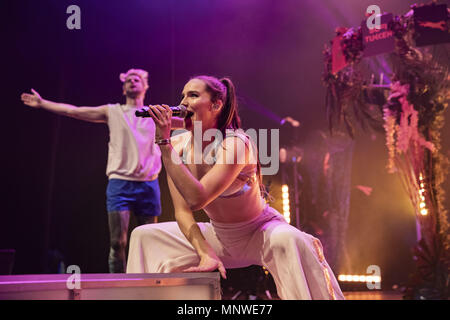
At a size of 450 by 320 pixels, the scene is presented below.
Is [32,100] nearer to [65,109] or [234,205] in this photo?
[65,109]

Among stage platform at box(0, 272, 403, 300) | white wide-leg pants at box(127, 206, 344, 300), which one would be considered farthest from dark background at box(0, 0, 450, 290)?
stage platform at box(0, 272, 403, 300)

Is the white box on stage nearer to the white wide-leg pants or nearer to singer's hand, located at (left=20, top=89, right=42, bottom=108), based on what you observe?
the white wide-leg pants

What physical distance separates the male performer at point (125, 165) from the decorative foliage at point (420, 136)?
88.8 inches

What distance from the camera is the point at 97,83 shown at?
4.88m

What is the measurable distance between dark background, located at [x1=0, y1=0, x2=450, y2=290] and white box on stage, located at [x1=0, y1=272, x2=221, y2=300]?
10.8 feet

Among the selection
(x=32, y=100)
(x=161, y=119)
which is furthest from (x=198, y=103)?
(x=32, y=100)

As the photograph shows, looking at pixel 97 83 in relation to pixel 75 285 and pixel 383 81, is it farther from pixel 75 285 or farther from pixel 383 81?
pixel 75 285

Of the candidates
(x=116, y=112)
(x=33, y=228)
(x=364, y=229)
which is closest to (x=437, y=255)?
(x=364, y=229)

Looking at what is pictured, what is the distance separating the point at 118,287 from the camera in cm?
142

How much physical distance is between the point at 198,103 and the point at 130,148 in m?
1.87

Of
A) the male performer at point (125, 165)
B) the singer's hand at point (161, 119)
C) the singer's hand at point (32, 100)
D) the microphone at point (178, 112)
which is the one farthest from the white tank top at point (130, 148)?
the singer's hand at point (161, 119)

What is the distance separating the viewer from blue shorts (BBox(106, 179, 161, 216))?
3703mm
